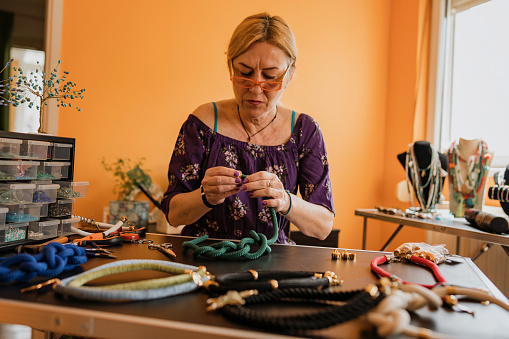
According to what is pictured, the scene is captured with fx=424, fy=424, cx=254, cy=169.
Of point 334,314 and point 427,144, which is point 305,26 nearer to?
point 427,144

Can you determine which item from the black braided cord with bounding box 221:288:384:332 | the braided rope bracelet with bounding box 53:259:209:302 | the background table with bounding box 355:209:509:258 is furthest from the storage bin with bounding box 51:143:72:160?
the background table with bounding box 355:209:509:258

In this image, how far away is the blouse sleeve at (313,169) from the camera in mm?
1450

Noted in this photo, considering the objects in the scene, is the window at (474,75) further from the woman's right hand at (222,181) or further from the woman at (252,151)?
the woman's right hand at (222,181)

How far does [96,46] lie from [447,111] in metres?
2.60

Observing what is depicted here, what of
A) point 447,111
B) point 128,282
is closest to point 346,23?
point 447,111

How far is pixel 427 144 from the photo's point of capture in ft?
8.36

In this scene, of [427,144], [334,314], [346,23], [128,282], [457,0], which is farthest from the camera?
[346,23]

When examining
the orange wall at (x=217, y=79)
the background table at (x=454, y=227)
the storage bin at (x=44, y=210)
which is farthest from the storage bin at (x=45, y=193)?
the background table at (x=454, y=227)

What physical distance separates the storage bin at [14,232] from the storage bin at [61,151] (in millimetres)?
186

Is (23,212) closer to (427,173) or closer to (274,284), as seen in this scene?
(274,284)

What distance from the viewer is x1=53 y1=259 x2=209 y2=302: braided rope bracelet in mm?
616

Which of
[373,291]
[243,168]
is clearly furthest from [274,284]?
[243,168]

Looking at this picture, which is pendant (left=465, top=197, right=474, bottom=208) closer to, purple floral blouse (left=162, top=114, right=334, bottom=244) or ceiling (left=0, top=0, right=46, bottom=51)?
purple floral blouse (left=162, top=114, right=334, bottom=244)

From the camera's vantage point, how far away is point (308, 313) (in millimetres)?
616
